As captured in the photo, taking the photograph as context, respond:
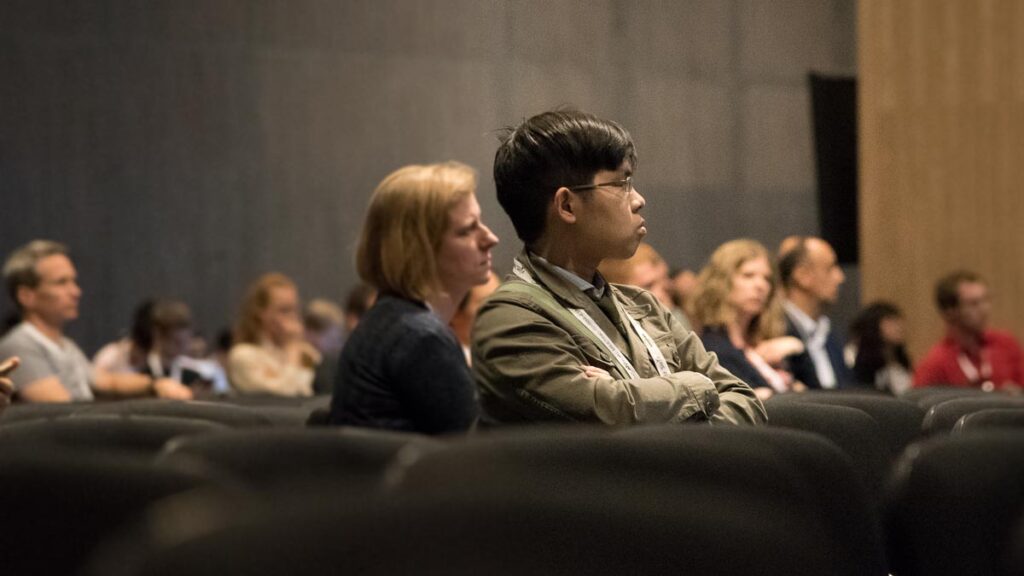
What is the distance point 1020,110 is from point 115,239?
694 cm

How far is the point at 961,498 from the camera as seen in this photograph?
1.70 meters

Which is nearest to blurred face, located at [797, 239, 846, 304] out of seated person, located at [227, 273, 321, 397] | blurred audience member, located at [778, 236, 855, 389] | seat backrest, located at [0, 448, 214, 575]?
blurred audience member, located at [778, 236, 855, 389]

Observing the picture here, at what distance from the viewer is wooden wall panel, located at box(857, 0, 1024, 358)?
9.02 m

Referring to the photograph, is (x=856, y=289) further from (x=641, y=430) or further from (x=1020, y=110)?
(x=641, y=430)

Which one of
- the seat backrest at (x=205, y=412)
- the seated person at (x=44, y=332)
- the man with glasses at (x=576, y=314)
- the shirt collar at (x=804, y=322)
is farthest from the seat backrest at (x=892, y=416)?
the seated person at (x=44, y=332)

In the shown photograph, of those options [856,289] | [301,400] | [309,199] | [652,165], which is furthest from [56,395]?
[856,289]

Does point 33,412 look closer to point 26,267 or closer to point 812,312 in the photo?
point 26,267

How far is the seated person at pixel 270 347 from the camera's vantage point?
672 cm

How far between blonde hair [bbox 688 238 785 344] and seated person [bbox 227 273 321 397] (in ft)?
7.41

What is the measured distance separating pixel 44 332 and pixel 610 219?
12.3 feet

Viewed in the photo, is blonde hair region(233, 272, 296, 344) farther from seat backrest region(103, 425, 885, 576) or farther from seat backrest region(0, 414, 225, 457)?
seat backrest region(103, 425, 885, 576)

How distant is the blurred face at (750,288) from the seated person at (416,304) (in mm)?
2316

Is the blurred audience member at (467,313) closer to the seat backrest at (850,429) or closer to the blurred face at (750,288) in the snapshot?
the blurred face at (750,288)

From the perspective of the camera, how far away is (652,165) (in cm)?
959
